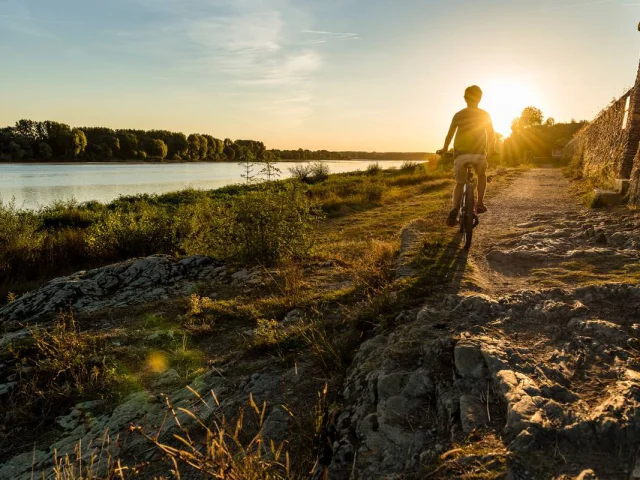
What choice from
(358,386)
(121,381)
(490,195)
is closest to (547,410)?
(358,386)

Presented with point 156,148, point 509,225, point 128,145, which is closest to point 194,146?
point 156,148

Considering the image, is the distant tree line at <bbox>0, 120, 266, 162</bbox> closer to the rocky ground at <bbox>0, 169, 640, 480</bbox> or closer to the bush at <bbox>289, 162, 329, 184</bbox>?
the bush at <bbox>289, 162, 329, 184</bbox>

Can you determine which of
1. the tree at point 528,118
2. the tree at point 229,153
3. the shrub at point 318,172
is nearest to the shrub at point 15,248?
the shrub at point 318,172

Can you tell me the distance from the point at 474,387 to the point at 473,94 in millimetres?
5157

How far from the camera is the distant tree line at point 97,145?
71.6 m

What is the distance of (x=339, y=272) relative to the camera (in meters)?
6.23

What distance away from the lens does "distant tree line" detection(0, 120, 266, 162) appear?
7156 cm

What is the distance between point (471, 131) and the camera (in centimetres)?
611

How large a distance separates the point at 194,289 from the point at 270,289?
1.31 metres

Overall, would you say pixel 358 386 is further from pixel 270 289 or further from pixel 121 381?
pixel 270 289

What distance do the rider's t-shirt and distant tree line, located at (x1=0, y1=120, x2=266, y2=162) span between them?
171ft

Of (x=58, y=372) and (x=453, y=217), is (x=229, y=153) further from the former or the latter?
(x=58, y=372)

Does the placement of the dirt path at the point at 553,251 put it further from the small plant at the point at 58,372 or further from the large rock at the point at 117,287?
the large rock at the point at 117,287

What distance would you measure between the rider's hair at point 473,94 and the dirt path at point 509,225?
2.15m
